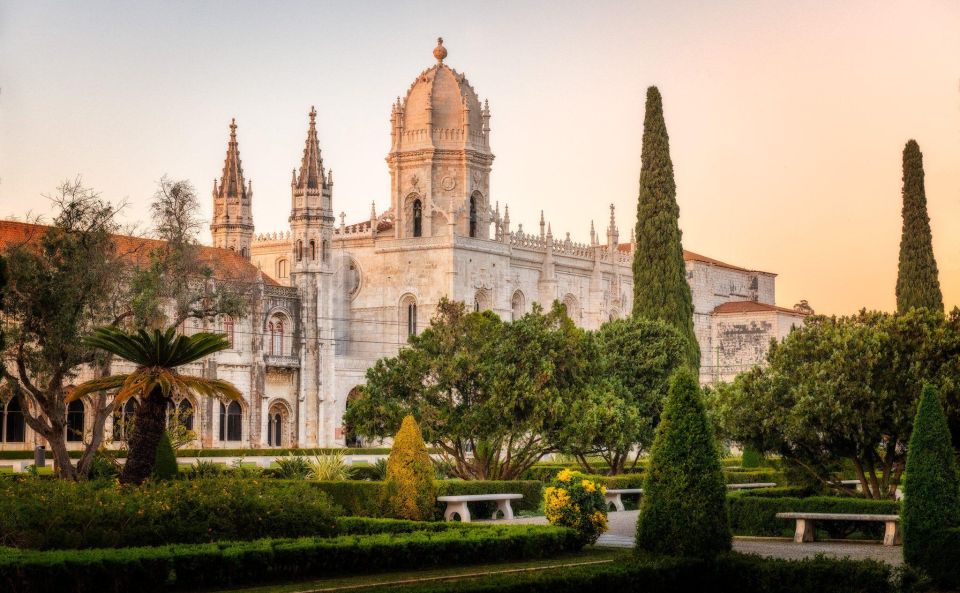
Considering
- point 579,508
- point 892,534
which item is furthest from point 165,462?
point 892,534

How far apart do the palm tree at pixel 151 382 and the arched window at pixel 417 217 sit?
144ft

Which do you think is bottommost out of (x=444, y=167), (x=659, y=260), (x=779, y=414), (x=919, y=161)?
(x=779, y=414)

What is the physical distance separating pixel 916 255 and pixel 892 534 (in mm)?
22870

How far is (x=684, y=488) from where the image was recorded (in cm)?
1888

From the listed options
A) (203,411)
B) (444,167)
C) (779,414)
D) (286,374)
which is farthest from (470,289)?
(779,414)

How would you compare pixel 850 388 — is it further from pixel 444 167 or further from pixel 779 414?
pixel 444 167

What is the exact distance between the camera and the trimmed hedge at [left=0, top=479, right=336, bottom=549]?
711 inches

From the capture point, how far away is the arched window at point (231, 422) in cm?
5880

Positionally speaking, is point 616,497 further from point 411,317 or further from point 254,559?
point 411,317

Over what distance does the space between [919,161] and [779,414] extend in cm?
2233

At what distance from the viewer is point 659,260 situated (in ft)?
144

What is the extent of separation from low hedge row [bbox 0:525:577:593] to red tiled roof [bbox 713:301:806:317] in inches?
2666

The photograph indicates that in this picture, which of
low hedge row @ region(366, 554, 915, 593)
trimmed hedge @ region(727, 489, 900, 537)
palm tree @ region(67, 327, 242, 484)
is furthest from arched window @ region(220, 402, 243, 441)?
low hedge row @ region(366, 554, 915, 593)

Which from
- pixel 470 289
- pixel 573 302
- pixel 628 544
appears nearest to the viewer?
pixel 628 544
